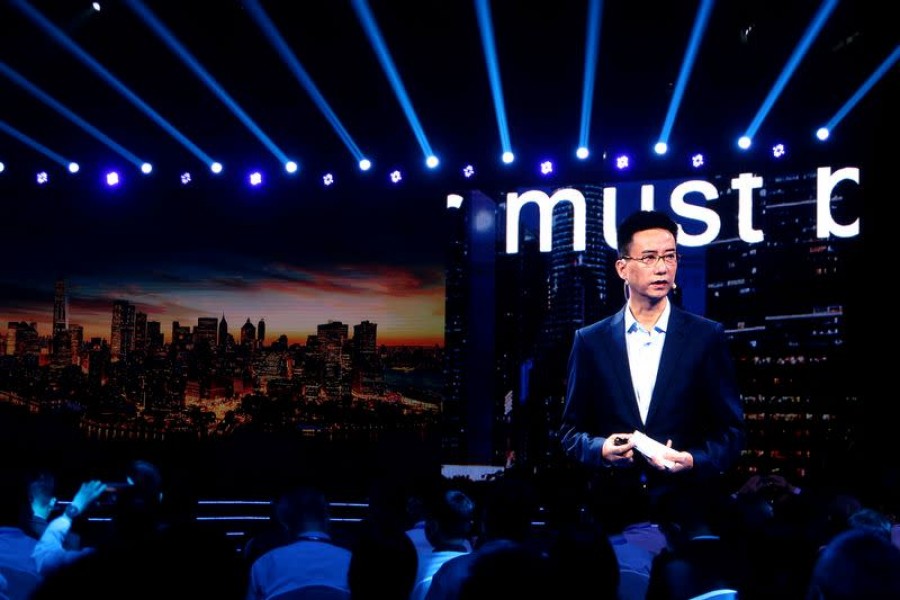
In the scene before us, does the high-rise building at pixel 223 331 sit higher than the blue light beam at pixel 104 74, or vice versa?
the blue light beam at pixel 104 74

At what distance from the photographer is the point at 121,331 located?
9484 mm

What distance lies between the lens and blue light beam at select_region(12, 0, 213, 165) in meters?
6.90

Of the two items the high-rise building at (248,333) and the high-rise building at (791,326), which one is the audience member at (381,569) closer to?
the high-rise building at (791,326)

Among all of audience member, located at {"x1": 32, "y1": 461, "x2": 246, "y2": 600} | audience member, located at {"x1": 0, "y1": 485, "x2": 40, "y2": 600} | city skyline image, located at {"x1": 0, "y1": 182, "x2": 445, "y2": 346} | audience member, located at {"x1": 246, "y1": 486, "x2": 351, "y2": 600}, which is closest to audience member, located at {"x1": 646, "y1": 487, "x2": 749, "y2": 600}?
audience member, located at {"x1": 246, "y1": 486, "x2": 351, "y2": 600}

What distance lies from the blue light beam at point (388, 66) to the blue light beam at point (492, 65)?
0.77 metres

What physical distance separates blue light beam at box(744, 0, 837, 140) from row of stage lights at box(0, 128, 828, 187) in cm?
28

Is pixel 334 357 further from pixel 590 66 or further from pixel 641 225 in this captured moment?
pixel 590 66

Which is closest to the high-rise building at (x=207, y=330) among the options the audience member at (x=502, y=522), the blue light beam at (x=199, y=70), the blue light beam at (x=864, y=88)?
the blue light beam at (x=199, y=70)

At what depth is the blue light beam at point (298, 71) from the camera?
667 centimetres

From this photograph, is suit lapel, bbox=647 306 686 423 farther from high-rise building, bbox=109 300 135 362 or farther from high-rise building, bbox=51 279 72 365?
high-rise building, bbox=51 279 72 365

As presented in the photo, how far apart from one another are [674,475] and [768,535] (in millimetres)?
3355

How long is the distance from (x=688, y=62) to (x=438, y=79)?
7.53 feet

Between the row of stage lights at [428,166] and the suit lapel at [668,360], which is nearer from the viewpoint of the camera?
the suit lapel at [668,360]

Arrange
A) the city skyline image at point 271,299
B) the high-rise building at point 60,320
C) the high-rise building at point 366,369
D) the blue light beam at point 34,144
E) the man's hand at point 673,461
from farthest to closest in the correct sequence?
the high-rise building at point 60,320 < the city skyline image at point 271,299 < the high-rise building at point 366,369 < the blue light beam at point 34,144 < the man's hand at point 673,461
